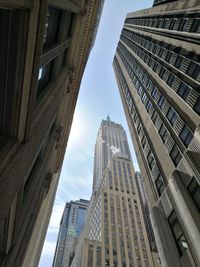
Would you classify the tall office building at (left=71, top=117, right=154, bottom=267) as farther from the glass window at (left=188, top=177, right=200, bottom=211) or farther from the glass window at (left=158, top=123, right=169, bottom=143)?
the glass window at (left=188, top=177, right=200, bottom=211)

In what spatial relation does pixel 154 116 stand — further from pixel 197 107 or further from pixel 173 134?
pixel 197 107

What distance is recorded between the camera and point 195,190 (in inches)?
535

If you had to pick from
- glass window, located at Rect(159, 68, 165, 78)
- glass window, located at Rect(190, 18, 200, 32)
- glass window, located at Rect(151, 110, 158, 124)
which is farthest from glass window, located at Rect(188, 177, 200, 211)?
glass window, located at Rect(159, 68, 165, 78)

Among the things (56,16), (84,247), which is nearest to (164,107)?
(56,16)

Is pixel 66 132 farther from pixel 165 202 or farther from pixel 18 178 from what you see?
pixel 18 178

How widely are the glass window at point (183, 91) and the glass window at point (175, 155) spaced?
173 inches

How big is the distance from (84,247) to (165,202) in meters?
63.9

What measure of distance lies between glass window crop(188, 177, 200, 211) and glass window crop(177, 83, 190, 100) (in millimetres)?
7753

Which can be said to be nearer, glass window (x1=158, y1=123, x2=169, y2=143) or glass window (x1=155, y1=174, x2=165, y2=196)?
glass window (x1=155, y1=174, x2=165, y2=196)

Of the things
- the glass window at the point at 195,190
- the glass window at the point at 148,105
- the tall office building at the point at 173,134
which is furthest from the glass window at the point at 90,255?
the glass window at the point at 195,190

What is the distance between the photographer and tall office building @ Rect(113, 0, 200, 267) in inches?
527

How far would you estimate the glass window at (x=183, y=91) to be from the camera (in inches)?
732

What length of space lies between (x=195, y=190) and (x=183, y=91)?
9304 mm

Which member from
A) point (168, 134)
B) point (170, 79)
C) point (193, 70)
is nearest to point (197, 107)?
point (168, 134)
